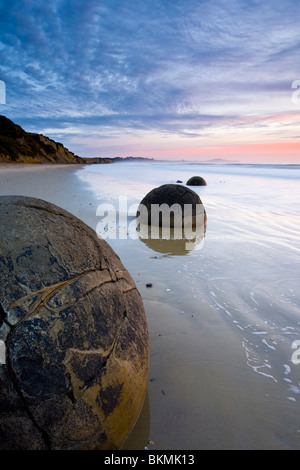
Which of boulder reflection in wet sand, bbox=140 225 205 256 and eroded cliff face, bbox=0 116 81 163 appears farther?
eroded cliff face, bbox=0 116 81 163

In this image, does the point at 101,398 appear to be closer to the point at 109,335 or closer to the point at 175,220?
the point at 109,335

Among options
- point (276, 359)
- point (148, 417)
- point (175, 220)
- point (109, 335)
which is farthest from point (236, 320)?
point (175, 220)

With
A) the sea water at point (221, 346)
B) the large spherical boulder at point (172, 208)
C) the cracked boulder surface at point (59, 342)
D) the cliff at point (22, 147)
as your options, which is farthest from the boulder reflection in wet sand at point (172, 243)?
the cliff at point (22, 147)

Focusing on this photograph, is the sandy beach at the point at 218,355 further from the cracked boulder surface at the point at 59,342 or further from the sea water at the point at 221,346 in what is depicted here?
the cracked boulder surface at the point at 59,342

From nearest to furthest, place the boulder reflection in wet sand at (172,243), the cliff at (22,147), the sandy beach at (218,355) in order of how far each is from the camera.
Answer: the sandy beach at (218,355) < the boulder reflection in wet sand at (172,243) < the cliff at (22,147)

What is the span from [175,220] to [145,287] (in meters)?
3.45

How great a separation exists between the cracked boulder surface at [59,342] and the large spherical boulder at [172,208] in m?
5.50

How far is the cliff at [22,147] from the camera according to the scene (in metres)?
37.3

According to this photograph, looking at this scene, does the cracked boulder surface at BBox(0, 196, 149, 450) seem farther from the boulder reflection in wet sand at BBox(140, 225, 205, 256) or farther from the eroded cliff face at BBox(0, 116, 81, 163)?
the eroded cliff face at BBox(0, 116, 81, 163)

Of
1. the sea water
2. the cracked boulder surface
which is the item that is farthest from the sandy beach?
the cracked boulder surface

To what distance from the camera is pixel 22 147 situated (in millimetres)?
43125

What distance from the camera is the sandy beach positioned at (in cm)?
195

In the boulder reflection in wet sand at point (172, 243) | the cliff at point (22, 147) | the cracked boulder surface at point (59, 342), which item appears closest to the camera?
the cracked boulder surface at point (59, 342)

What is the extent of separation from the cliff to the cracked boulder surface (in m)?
37.3
